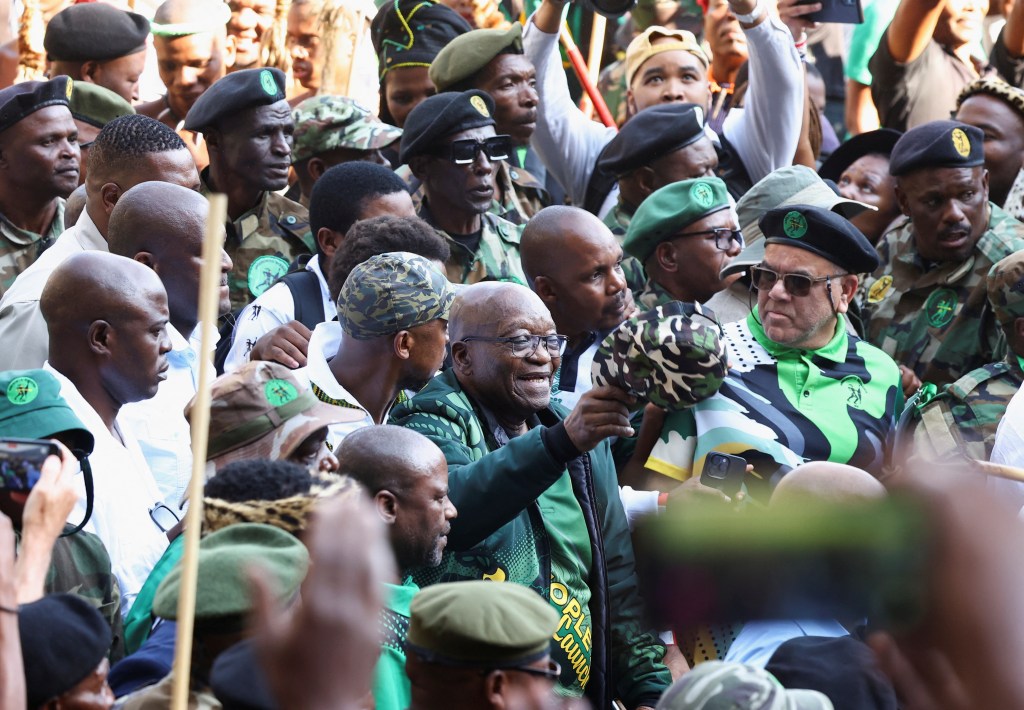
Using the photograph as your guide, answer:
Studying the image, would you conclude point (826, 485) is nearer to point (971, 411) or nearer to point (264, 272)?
point (971, 411)

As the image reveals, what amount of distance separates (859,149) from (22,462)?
4817mm

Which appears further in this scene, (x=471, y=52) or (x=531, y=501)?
(x=471, y=52)

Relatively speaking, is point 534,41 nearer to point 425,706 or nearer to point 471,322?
point 471,322

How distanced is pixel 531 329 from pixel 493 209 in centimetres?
227

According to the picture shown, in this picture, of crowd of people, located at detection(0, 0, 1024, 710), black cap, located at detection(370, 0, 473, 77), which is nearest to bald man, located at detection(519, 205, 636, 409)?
crowd of people, located at detection(0, 0, 1024, 710)

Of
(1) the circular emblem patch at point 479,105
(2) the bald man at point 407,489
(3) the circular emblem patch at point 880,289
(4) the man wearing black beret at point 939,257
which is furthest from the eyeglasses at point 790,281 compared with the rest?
(2) the bald man at point 407,489

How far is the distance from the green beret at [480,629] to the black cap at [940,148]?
156 inches

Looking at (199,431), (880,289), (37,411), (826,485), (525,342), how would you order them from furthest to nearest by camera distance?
(880,289), (525,342), (37,411), (826,485), (199,431)

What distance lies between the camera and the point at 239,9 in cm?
835

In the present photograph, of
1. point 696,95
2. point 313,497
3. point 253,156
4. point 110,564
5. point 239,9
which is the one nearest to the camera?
point 313,497

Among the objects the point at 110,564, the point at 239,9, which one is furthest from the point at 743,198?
the point at 110,564

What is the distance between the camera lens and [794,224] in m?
5.66

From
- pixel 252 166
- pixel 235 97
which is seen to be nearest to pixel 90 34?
pixel 235 97

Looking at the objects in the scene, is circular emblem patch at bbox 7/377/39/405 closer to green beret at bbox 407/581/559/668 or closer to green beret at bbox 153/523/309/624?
green beret at bbox 153/523/309/624
